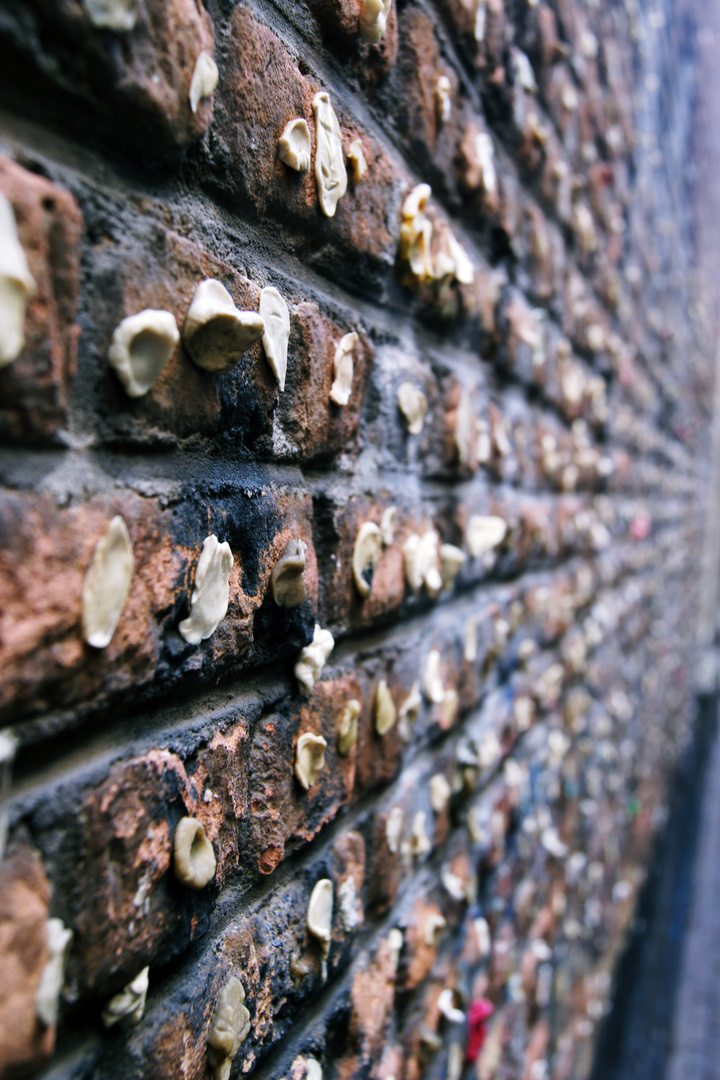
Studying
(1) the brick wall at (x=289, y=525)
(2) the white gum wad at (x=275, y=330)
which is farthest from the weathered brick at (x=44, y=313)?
(2) the white gum wad at (x=275, y=330)

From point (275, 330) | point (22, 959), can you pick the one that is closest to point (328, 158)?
point (275, 330)

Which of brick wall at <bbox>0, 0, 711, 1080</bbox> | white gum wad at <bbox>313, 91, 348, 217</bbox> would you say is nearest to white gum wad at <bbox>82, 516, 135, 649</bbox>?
brick wall at <bbox>0, 0, 711, 1080</bbox>

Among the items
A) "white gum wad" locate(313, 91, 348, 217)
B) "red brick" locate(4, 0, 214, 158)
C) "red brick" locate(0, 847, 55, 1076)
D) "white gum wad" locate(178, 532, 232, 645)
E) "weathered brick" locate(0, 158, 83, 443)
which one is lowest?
"red brick" locate(0, 847, 55, 1076)

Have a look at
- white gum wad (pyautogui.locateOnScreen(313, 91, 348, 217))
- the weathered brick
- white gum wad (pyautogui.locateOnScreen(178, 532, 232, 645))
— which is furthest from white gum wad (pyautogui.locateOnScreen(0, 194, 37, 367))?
white gum wad (pyautogui.locateOnScreen(313, 91, 348, 217))

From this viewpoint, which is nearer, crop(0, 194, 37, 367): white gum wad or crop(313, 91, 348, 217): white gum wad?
crop(0, 194, 37, 367): white gum wad

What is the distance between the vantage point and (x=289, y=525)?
43cm

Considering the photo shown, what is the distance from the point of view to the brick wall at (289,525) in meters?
0.26

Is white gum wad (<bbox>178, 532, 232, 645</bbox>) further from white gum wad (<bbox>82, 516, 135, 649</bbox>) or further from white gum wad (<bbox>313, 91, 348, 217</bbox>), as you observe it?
white gum wad (<bbox>313, 91, 348, 217</bbox>)

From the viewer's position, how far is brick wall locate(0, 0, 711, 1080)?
265 mm

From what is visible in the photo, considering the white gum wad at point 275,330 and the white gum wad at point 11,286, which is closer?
the white gum wad at point 11,286

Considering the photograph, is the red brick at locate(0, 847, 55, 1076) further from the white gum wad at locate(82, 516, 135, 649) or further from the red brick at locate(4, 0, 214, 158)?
the red brick at locate(4, 0, 214, 158)

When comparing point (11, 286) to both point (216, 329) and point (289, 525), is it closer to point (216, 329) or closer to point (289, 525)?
point (216, 329)

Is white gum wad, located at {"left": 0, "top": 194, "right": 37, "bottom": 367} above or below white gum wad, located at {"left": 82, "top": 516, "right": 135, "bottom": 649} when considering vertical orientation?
above

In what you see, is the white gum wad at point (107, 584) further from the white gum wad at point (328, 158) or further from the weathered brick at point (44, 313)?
the white gum wad at point (328, 158)
